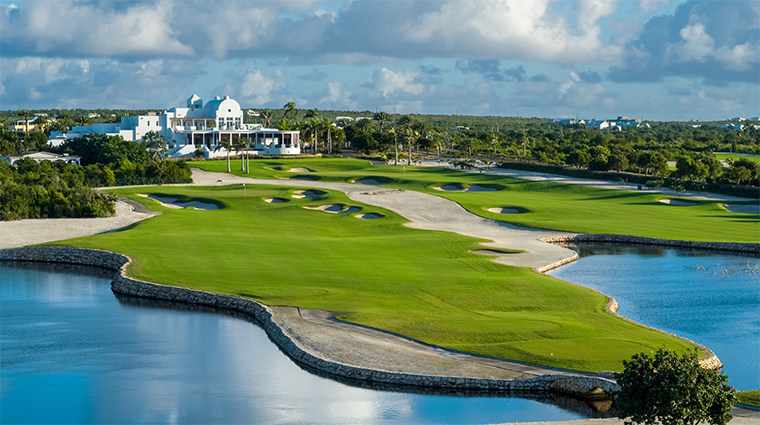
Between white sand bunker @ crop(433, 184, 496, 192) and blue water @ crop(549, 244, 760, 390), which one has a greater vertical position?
white sand bunker @ crop(433, 184, 496, 192)

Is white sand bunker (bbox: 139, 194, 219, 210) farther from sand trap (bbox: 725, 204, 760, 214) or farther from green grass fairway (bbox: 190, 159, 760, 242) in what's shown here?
sand trap (bbox: 725, 204, 760, 214)

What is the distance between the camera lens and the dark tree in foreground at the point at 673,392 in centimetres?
1759

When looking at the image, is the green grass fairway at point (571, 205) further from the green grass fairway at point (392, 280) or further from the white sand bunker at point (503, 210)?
the green grass fairway at point (392, 280)

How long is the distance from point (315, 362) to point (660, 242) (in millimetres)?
40076

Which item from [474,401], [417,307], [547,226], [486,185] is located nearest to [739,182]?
[486,185]

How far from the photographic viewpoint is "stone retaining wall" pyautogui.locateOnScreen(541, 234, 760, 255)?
5809 cm

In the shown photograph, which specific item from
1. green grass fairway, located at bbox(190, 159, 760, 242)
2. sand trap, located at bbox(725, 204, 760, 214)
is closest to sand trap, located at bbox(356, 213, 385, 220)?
green grass fairway, located at bbox(190, 159, 760, 242)

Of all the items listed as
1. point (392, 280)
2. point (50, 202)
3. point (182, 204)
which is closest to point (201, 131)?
point (182, 204)

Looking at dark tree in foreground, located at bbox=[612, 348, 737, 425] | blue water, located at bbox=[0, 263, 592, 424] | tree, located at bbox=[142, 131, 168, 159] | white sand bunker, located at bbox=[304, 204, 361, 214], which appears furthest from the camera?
tree, located at bbox=[142, 131, 168, 159]

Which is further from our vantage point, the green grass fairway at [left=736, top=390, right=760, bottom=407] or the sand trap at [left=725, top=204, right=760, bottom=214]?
the sand trap at [left=725, top=204, right=760, bottom=214]

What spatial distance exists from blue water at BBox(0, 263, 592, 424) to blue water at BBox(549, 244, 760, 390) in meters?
10.5

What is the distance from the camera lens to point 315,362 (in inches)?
1143

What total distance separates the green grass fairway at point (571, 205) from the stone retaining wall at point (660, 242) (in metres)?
1.52

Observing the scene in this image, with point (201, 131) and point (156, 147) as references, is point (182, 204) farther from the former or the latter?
point (201, 131)
